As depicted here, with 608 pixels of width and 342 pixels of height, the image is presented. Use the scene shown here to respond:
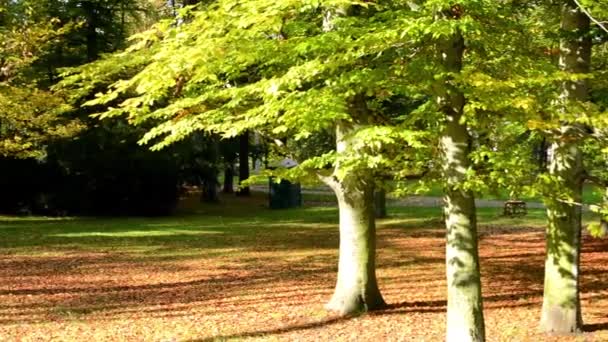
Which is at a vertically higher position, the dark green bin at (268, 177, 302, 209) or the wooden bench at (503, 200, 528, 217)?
the dark green bin at (268, 177, 302, 209)

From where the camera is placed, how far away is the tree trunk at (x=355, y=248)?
942 cm

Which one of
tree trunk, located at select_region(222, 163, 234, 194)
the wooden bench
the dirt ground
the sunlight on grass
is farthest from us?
tree trunk, located at select_region(222, 163, 234, 194)

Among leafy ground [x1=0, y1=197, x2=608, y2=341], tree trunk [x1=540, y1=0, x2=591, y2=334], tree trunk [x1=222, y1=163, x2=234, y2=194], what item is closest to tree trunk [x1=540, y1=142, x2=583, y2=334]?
tree trunk [x1=540, y1=0, x2=591, y2=334]

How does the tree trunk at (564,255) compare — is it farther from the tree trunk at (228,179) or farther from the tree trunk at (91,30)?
the tree trunk at (228,179)

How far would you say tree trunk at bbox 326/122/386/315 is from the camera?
942 centimetres

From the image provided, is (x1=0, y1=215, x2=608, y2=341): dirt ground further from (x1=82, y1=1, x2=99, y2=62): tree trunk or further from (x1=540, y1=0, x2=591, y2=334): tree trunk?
(x1=82, y1=1, x2=99, y2=62): tree trunk

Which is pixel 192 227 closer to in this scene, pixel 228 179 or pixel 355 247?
pixel 355 247

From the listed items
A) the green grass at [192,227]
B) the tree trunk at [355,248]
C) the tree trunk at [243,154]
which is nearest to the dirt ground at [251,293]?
the tree trunk at [355,248]

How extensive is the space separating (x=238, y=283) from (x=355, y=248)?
352cm

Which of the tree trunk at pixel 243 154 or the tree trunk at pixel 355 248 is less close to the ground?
the tree trunk at pixel 243 154

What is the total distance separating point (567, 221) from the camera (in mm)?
8219

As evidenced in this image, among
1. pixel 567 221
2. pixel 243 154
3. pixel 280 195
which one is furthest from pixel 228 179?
pixel 567 221

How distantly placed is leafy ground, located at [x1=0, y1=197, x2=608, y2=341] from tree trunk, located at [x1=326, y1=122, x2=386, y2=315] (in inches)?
10.7

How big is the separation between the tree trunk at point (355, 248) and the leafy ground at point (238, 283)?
27 centimetres
